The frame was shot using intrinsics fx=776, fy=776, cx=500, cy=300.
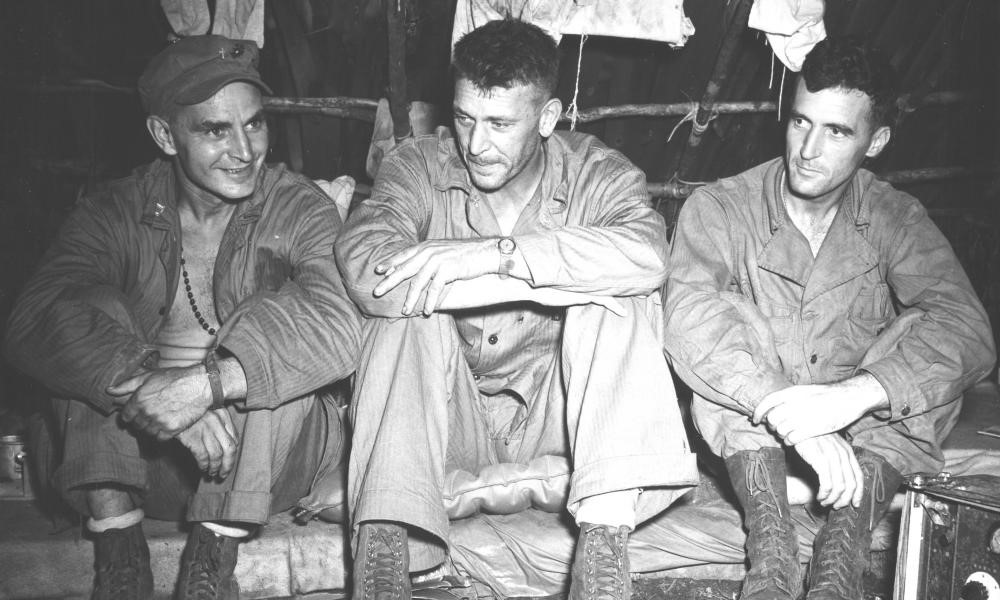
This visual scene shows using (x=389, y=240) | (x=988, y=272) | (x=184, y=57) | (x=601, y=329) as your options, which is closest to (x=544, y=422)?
(x=601, y=329)

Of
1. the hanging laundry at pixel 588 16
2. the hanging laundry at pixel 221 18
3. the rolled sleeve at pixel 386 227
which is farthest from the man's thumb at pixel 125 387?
the hanging laundry at pixel 588 16

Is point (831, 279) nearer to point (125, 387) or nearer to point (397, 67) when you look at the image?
point (397, 67)

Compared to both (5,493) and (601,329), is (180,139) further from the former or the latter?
(601,329)

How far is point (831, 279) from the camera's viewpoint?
3027 mm

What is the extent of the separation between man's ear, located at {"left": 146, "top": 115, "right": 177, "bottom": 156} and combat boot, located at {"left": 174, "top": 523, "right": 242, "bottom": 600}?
4.90 ft

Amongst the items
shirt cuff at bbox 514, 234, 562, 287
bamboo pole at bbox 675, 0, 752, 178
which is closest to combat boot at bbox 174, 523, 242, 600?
shirt cuff at bbox 514, 234, 562, 287

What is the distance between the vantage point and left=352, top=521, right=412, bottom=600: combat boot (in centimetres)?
219

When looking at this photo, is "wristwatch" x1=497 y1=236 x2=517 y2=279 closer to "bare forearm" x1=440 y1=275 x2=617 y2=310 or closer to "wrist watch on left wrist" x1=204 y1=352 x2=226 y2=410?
"bare forearm" x1=440 y1=275 x2=617 y2=310

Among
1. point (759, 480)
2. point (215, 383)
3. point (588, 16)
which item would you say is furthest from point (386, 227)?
point (588, 16)

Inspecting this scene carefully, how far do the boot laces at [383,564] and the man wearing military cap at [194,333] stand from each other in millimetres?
492

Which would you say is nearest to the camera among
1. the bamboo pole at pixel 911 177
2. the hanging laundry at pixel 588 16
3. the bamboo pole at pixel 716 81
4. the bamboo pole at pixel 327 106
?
the hanging laundry at pixel 588 16

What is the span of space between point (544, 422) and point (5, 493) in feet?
7.38

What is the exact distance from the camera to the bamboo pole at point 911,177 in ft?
15.1

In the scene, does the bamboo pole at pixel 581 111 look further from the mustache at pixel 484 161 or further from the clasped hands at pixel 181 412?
the clasped hands at pixel 181 412
